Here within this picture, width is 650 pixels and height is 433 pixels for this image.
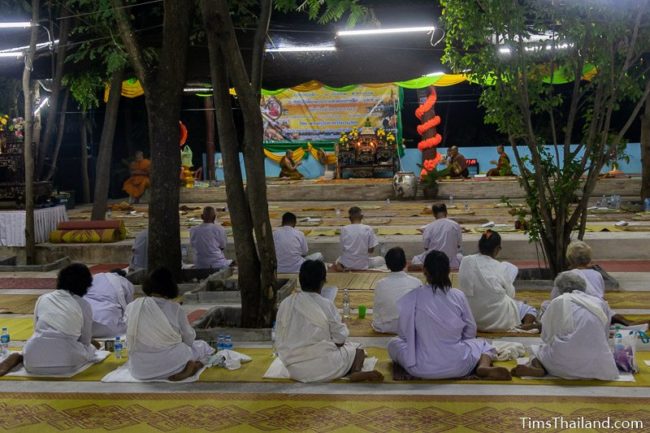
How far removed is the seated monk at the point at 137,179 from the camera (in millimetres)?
21328

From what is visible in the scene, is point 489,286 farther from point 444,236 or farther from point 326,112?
point 326,112

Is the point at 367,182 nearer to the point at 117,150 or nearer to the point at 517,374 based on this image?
the point at 117,150

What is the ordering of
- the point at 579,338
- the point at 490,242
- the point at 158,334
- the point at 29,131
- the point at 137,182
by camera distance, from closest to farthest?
1. the point at 579,338
2. the point at 158,334
3. the point at 490,242
4. the point at 29,131
5. the point at 137,182

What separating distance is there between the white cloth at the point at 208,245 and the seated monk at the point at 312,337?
5.00 metres

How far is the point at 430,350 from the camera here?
592 centimetres

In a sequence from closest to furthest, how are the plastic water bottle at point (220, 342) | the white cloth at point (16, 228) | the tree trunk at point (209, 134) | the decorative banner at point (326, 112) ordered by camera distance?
the plastic water bottle at point (220, 342), the white cloth at point (16, 228), the decorative banner at point (326, 112), the tree trunk at point (209, 134)

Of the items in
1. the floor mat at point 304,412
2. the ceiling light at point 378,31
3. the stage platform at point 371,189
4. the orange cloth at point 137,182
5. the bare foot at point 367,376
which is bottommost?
the floor mat at point 304,412

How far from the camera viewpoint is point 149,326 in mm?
6070

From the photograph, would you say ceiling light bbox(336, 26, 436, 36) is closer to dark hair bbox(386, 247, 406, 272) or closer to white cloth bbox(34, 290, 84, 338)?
dark hair bbox(386, 247, 406, 272)

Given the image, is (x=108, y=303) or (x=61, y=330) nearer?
(x=61, y=330)

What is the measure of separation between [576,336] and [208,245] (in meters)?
6.22

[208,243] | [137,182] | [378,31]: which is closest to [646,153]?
[378,31]

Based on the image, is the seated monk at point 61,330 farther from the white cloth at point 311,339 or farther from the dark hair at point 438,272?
the dark hair at point 438,272

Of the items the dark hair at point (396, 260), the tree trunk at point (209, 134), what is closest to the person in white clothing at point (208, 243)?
the dark hair at point (396, 260)
